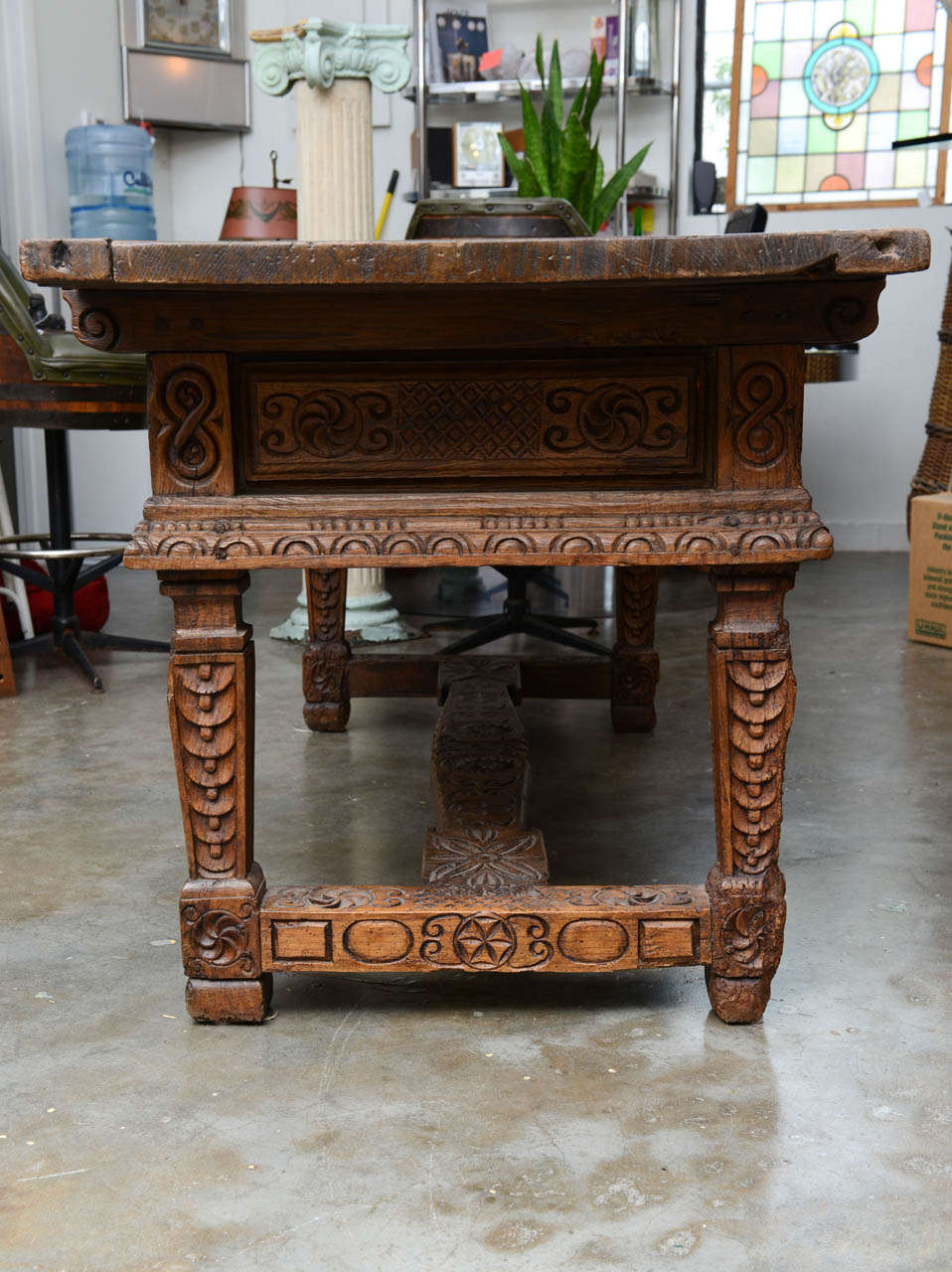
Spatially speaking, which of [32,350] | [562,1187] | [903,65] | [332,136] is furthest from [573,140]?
[903,65]

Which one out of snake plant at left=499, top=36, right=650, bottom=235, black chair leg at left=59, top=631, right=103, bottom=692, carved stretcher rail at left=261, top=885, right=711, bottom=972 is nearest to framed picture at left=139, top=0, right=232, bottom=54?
snake plant at left=499, top=36, right=650, bottom=235

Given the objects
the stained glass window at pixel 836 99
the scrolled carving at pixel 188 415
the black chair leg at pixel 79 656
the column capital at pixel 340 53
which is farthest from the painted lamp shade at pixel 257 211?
the scrolled carving at pixel 188 415

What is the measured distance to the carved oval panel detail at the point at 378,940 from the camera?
164 centimetres

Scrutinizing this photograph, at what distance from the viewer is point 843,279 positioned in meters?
A: 1.46

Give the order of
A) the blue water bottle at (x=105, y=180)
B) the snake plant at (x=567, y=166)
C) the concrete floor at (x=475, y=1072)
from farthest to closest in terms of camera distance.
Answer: the blue water bottle at (x=105, y=180)
the snake plant at (x=567, y=166)
the concrete floor at (x=475, y=1072)

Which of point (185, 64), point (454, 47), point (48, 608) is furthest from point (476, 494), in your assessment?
point (185, 64)

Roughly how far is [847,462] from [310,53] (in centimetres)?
320

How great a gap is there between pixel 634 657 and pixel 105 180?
3.29m

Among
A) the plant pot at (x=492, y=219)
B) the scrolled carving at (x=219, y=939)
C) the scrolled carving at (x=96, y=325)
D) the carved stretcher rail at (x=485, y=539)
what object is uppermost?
the plant pot at (x=492, y=219)

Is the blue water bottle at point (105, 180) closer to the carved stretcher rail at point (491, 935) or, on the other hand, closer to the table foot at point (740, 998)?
the carved stretcher rail at point (491, 935)

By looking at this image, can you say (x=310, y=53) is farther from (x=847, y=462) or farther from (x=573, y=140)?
(x=847, y=462)

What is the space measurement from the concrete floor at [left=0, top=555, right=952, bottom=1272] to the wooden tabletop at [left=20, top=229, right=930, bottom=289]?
2.93 feet

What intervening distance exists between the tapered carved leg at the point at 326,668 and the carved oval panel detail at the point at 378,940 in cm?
150

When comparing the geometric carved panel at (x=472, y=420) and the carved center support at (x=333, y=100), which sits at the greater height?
the carved center support at (x=333, y=100)
